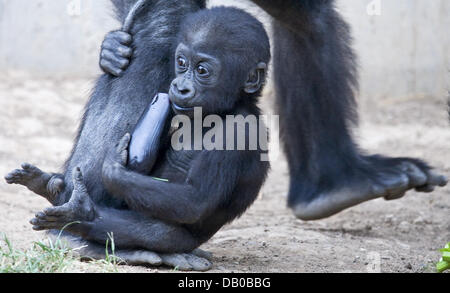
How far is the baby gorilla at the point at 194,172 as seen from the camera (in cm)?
280

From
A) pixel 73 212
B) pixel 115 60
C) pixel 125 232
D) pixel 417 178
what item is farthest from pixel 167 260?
pixel 417 178

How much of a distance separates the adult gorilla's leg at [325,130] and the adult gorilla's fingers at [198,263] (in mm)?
1441

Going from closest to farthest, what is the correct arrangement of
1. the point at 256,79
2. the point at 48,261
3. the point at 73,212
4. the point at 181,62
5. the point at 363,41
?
the point at 48,261
the point at 73,212
the point at 181,62
the point at 256,79
the point at 363,41

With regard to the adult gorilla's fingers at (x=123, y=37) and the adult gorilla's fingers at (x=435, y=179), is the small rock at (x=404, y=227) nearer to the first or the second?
the adult gorilla's fingers at (x=435, y=179)

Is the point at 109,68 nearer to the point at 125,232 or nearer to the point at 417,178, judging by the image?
the point at 125,232

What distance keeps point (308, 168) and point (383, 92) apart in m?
3.20

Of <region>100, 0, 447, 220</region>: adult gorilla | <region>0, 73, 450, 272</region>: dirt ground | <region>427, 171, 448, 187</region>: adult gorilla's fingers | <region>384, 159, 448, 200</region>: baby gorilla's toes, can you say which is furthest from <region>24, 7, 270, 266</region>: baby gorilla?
<region>427, 171, 448, 187</region>: adult gorilla's fingers

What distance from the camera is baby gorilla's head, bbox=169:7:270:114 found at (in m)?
2.98

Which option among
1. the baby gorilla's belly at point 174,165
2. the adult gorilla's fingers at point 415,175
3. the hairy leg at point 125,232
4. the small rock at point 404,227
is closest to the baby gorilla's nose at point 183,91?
the baby gorilla's belly at point 174,165

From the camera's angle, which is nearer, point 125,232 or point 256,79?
point 125,232

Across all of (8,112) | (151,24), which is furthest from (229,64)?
(8,112)

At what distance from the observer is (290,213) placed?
483cm

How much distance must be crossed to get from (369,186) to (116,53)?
1.73 meters

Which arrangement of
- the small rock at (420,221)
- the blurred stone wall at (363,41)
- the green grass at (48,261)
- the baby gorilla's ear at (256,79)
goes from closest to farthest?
the green grass at (48,261), the baby gorilla's ear at (256,79), the small rock at (420,221), the blurred stone wall at (363,41)
